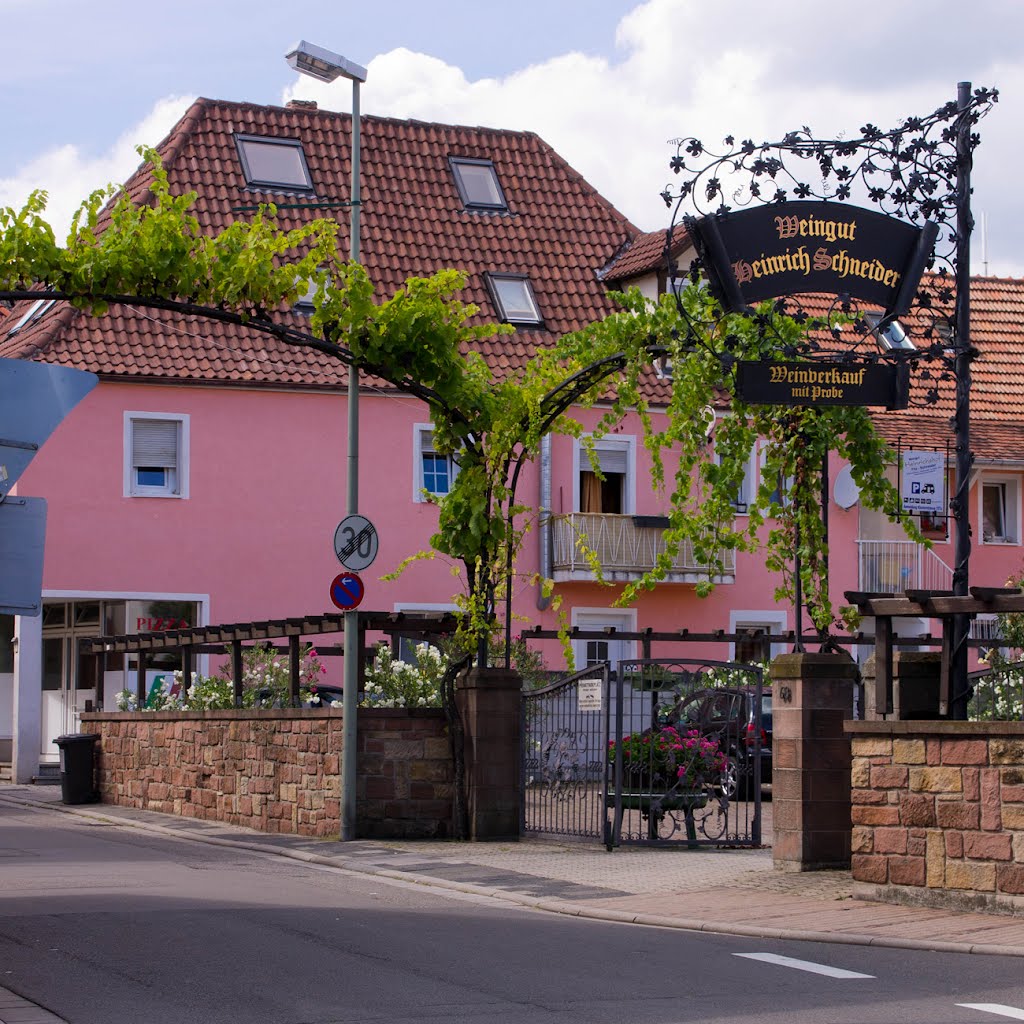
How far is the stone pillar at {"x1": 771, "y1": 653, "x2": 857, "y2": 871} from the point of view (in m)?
15.0

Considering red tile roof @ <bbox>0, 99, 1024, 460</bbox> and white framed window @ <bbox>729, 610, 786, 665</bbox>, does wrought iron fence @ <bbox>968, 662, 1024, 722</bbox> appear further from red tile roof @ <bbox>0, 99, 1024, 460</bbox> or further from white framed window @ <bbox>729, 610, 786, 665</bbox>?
white framed window @ <bbox>729, 610, 786, 665</bbox>

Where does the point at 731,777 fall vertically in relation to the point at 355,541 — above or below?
below

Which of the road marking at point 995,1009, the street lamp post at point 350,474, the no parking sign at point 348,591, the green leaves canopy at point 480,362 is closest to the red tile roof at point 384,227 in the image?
the street lamp post at point 350,474

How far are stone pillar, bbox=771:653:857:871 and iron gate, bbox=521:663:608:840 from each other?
8.83 feet

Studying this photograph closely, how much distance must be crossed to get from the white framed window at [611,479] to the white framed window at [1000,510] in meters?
7.34

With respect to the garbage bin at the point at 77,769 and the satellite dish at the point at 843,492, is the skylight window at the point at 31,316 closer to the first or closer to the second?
the garbage bin at the point at 77,769

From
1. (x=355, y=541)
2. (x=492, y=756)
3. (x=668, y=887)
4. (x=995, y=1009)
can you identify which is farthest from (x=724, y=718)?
(x=995, y=1009)

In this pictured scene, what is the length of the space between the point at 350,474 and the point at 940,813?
Result: 8.57 m

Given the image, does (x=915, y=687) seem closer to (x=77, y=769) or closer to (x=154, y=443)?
(x=77, y=769)

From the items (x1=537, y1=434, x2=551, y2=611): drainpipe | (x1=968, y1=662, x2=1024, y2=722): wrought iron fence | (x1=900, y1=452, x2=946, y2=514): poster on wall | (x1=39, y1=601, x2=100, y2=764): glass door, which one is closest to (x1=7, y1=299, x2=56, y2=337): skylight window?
(x1=39, y1=601, x2=100, y2=764): glass door

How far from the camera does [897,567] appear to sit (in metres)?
37.4

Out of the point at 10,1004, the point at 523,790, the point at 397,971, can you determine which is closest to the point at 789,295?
the point at 523,790

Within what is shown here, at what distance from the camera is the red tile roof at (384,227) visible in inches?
1312

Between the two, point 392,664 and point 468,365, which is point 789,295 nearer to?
point 468,365
